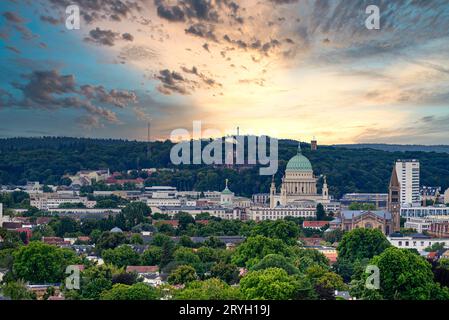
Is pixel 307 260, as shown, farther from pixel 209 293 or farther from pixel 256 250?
pixel 209 293

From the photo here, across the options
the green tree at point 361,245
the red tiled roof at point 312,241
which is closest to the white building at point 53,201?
the red tiled roof at point 312,241

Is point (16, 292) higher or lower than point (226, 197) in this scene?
lower

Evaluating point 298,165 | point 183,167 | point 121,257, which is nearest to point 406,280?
point 121,257

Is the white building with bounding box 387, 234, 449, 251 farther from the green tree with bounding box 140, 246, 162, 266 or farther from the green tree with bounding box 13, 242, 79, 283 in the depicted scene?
the green tree with bounding box 13, 242, 79, 283

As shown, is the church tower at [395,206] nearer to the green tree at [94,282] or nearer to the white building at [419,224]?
the white building at [419,224]

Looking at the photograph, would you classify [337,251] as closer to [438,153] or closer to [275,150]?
[275,150]
